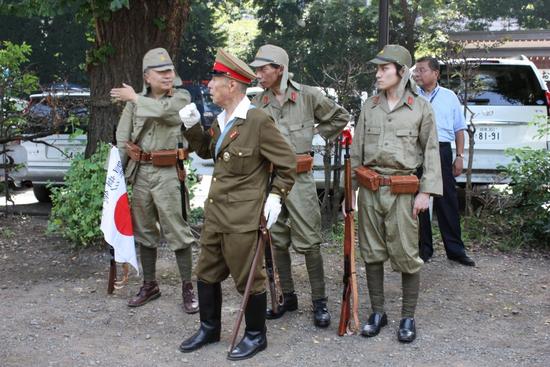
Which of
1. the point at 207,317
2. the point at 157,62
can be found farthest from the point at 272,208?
the point at 157,62

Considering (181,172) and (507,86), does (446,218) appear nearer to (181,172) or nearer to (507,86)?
(181,172)

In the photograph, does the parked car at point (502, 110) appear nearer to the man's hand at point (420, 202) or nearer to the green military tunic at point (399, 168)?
the green military tunic at point (399, 168)

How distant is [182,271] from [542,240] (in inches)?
151

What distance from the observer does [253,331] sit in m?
4.49

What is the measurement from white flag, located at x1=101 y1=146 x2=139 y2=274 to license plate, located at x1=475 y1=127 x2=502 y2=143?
4.84 metres

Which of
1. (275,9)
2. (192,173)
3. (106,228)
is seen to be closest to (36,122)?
(192,173)

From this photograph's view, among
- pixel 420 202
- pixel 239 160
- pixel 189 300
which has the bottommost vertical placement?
pixel 189 300

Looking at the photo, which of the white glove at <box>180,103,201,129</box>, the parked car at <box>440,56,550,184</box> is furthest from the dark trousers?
the white glove at <box>180,103,201,129</box>

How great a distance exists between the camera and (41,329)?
4898mm

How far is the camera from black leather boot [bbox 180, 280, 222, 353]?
4520 millimetres

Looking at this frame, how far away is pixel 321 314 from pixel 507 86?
4894 millimetres

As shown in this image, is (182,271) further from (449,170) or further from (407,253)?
(449,170)

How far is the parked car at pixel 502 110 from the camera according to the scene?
8523 millimetres

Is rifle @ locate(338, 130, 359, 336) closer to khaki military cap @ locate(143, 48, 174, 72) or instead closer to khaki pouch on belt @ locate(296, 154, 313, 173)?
khaki pouch on belt @ locate(296, 154, 313, 173)
